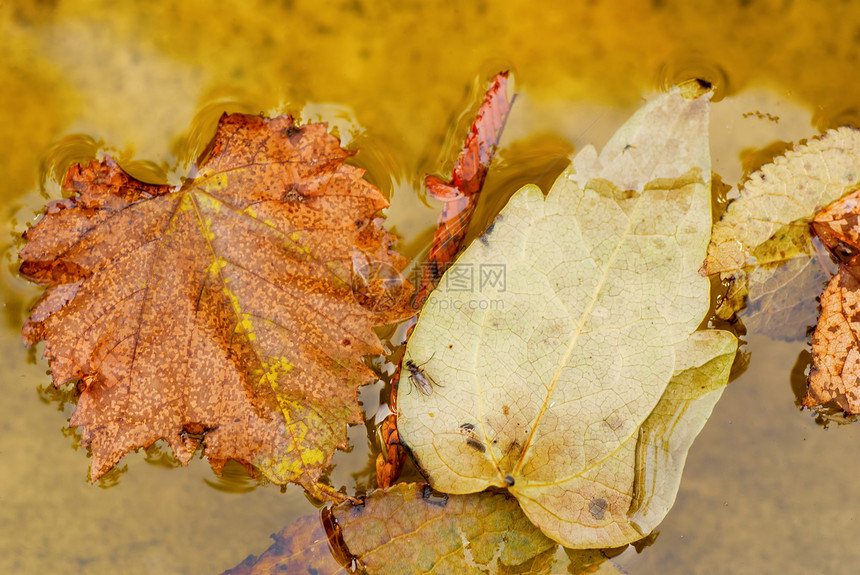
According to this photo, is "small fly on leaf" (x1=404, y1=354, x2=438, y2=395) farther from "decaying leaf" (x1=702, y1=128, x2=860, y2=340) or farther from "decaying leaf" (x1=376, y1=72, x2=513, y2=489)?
"decaying leaf" (x1=702, y1=128, x2=860, y2=340)

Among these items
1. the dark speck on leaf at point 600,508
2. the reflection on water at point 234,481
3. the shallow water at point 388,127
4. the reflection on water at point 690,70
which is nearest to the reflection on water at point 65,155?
the shallow water at point 388,127

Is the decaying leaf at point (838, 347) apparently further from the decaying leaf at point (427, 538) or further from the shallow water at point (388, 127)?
the decaying leaf at point (427, 538)

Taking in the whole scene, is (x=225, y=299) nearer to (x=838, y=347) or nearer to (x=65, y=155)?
(x=65, y=155)

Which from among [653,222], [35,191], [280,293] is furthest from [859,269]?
[35,191]

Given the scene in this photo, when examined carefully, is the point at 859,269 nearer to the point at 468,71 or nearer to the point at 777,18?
the point at 777,18

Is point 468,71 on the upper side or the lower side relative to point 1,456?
upper

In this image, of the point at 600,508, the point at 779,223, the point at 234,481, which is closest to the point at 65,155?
the point at 234,481
